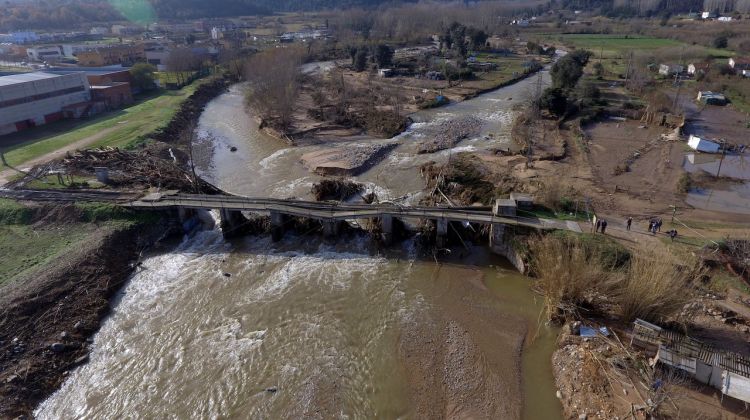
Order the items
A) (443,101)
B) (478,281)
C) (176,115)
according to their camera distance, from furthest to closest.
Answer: (443,101) < (176,115) < (478,281)

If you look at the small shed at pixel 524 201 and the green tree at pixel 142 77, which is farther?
the green tree at pixel 142 77

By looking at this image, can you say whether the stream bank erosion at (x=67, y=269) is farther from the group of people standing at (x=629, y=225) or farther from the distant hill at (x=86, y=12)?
the distant hill at (x=86, y=12)

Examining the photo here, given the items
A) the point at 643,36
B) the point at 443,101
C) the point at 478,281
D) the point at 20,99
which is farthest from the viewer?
the point at 643,36

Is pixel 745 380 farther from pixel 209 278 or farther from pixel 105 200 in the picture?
pixel 105 200

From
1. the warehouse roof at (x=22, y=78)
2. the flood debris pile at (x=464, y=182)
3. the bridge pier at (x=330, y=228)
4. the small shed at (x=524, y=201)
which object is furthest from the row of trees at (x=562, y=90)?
the warehouse roof at (x=22, y=78)

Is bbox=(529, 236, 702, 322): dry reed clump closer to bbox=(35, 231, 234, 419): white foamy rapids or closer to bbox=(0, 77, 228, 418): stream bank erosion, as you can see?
bbox=(35, 231, 234, 419): white foamy rapids

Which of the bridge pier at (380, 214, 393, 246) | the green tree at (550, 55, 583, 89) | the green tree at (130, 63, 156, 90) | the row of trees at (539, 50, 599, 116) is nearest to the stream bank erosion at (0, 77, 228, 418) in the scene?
the bridge pier at (380, 214, 393, 246)

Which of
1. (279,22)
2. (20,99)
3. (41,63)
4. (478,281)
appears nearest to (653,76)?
(478,281)
